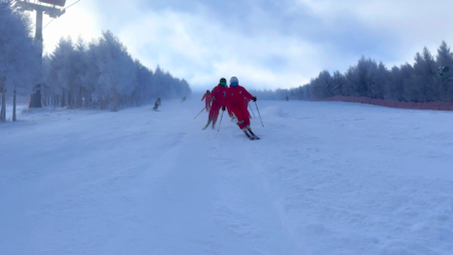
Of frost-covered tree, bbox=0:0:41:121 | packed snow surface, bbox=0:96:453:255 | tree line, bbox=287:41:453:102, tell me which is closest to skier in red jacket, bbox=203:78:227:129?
packed snow surface, bbox=0:96:453:255

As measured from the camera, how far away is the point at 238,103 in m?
9.34

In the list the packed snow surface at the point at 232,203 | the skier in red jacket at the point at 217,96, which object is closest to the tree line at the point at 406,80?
the skier in red jacket at the point at 217,96

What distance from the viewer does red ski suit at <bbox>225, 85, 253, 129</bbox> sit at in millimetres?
9000

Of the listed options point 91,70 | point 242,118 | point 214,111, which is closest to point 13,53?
point 214,111

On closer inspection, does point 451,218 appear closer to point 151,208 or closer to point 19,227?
point 151,208

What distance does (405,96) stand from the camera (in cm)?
4397

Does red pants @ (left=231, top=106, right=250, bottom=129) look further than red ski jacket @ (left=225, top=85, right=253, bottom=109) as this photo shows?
No

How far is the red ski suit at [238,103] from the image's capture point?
29.5 feet

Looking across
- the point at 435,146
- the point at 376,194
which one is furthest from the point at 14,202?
the point at 435,146

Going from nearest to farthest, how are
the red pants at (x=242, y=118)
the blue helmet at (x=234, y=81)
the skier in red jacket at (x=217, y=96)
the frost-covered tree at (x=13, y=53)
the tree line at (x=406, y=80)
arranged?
the red pants at (x=242, y=118) → the blue helmet at (x=234, y=81) → the skier in red jacket at (x=217, y=96) → the frost-covered tree at (x=13, y=53) → the tree line at (x=406, y=80)

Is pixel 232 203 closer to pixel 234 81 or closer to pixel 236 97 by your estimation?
pixel 236 97

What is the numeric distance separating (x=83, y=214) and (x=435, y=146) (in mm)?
7562

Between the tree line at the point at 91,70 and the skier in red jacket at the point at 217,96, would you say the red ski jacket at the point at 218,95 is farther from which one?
the tree line at the point at 91,70

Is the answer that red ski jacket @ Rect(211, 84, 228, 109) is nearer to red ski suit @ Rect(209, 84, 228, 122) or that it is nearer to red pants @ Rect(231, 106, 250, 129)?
red ski suit @ Rect(209, 84, 228, 122)
